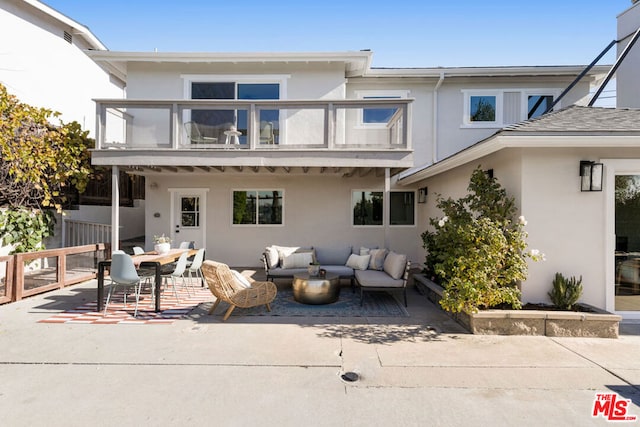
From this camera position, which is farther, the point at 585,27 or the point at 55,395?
the point at 585,27

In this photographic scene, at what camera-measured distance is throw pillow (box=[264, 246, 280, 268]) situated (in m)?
7.08

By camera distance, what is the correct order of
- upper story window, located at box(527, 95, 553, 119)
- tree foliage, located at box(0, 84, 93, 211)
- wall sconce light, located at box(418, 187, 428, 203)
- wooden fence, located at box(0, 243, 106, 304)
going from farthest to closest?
1. upper story window, located at box(527, 95, 553, 119)
2. wall sconce light, located at box(418, 187, 428, 203)
3. tree foliage, located at box(0, 84, 93, 211)
4. wooden fence, located at box(0, 243, 106, 304)

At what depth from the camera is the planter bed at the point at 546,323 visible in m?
4.28

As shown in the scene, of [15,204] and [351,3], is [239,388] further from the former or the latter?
[351,3]

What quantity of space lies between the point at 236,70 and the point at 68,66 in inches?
310

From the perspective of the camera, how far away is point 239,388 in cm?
302

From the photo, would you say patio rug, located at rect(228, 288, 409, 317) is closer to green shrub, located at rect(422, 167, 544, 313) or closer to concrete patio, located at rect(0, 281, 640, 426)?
concrete patio, located at rect(0, 281, 640, 426)

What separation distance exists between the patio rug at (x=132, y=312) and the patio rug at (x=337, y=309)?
25.4 inches

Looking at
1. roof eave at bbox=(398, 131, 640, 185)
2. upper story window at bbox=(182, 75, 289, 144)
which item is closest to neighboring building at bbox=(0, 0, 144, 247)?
upper story window at bbox=(182, 75, 289, 144)

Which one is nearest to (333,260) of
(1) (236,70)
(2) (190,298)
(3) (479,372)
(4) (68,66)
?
(2) (190,298)

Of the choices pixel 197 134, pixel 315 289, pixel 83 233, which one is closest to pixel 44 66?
pixel 83 233

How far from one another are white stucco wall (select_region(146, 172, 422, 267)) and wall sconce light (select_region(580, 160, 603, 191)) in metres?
5.09

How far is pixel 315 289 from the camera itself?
5.68m

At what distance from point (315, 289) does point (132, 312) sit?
9.91ft
